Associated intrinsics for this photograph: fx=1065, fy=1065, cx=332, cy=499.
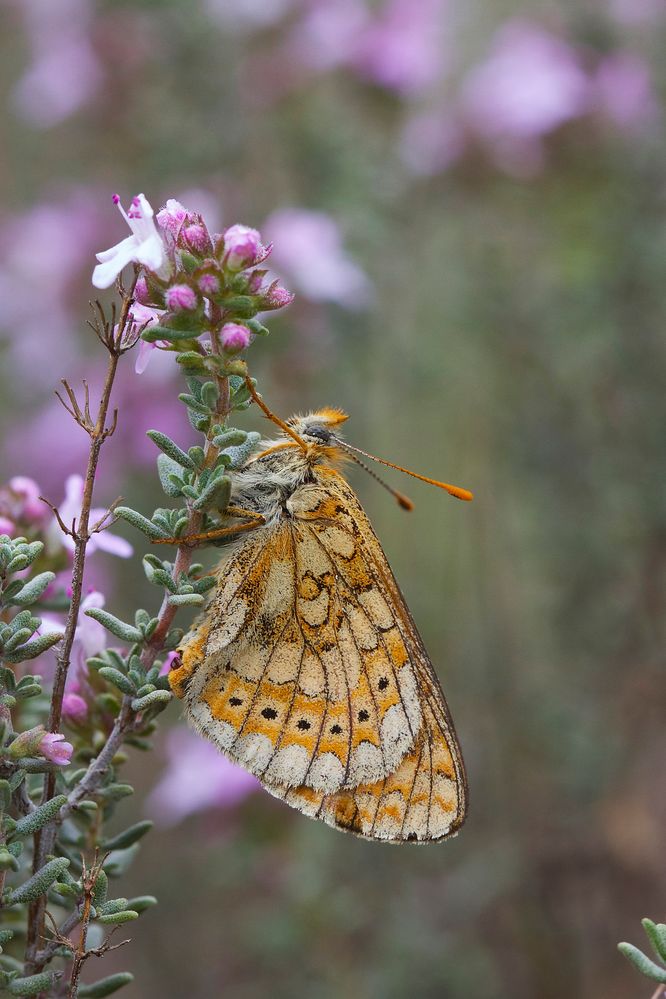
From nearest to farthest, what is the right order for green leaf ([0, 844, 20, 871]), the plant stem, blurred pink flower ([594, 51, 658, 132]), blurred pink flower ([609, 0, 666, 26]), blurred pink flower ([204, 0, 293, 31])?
green leaf ([0, 844, 20, 871]) → the plant stem → blurred pink flower ([594, 51, 658, 132]) → blurred pink flower ([204, 0, 293, 31]) → blurred pink flower ([609, 0, 666, 26])

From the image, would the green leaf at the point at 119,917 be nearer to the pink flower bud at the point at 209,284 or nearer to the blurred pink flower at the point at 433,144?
the pink flower bud at the point at 209,284

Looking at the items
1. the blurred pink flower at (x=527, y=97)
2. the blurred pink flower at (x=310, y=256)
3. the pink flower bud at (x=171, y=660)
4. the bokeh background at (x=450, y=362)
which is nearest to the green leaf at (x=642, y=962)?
the pink flower bud at (x=171, y=660)

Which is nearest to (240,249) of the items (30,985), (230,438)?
(230,438)

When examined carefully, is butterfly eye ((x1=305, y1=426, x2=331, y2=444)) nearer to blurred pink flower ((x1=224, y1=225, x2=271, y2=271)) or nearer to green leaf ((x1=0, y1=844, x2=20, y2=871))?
blurred pink flower ((x1=224, y1=225, x2=271, y2=271))

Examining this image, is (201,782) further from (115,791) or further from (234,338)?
(234,338)

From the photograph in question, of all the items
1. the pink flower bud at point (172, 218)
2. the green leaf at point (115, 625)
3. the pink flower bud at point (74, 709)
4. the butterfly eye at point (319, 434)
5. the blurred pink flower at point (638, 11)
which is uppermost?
the blurred pink flower at point (638, 11)

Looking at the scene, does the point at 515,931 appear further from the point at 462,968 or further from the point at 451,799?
the point at 451,799

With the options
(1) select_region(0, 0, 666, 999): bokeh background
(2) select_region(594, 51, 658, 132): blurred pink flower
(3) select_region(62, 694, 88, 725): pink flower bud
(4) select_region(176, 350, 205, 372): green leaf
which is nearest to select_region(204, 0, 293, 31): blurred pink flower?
(1) select_region(0, 0, 666, 999): bokeh background
